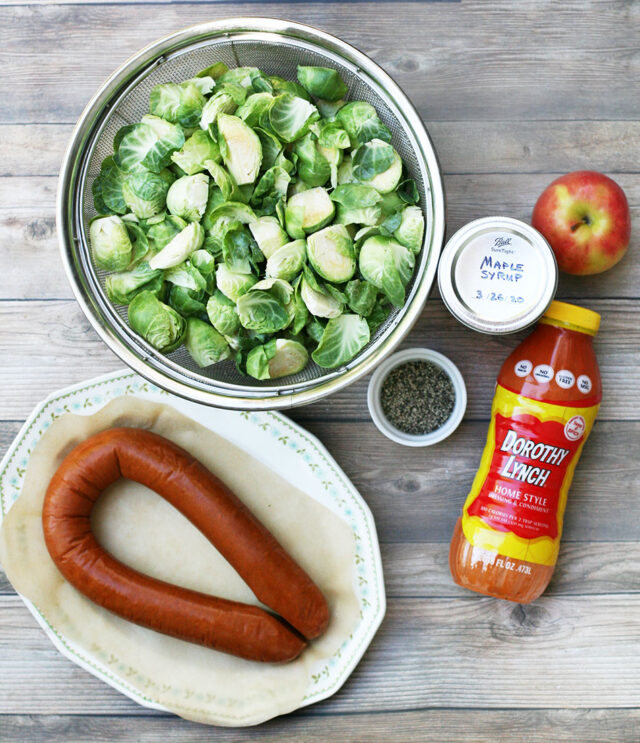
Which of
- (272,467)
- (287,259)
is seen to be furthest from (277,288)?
(272,467)

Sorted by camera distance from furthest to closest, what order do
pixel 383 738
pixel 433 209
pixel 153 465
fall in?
pixel 383 738 → pixel 153 465 → pixel 433 209

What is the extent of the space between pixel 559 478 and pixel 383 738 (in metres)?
0.58

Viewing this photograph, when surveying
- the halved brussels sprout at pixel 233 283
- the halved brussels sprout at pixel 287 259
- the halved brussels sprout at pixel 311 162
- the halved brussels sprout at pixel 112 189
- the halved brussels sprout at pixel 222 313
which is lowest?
the halved brussels sprout at pixel 222 313

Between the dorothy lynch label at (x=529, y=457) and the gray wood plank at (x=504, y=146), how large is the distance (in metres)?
0.48

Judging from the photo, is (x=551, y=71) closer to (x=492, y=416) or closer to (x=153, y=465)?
(x=492, y=416)

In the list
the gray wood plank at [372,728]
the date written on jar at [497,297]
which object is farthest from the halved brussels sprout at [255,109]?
the gray wood plank at [372,728]

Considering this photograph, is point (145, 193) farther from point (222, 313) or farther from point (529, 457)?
point (529, 457)

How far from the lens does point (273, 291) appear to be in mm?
988

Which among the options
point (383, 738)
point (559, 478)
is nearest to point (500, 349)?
point (559, 478)

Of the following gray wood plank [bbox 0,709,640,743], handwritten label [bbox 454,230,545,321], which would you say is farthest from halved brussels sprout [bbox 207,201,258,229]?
gray wood plank [bbox 0,709,640,743]

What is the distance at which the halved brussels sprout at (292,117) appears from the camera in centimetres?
98

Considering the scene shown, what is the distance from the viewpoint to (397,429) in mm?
1165

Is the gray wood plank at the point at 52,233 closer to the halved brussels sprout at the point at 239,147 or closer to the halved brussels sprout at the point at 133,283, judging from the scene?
the halved brussels sprout at the point at 133,283

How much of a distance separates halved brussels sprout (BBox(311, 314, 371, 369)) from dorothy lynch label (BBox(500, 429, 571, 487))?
1.01ft
